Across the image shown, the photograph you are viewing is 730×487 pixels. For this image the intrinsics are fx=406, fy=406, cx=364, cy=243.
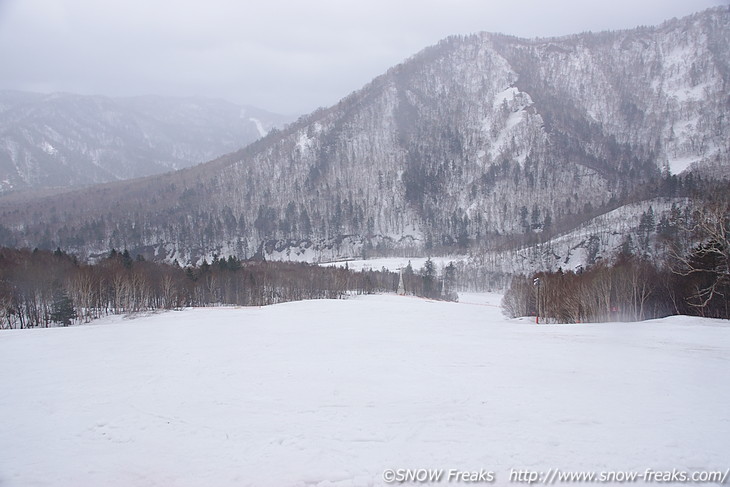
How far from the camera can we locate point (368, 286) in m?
109

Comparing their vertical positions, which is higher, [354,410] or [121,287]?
[121,287]

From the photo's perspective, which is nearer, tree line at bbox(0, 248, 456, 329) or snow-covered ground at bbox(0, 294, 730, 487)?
snow-covered ground at bbox(0, 294, 730, 487)

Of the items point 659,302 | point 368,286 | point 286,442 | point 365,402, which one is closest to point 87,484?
point 286,442

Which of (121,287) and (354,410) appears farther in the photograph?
(121,287)

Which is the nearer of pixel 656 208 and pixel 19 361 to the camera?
pixel 19 361

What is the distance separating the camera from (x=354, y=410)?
12.6 metres

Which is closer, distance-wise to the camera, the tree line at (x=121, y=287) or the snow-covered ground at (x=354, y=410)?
the snow-covered ground at (x=354, y=410)

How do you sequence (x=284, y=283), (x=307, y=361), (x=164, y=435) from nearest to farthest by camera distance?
(x=164, y=435)
(x=307, y=361)
(x=284, y=283)

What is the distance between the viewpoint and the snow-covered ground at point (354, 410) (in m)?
9.45

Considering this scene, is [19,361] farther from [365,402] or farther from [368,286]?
[368,286]

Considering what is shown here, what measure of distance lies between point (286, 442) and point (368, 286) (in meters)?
98.8

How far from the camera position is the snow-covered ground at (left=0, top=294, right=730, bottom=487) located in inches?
372

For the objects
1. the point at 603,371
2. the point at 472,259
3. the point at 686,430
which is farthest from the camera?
the point at 472,259

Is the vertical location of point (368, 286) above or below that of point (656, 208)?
below
